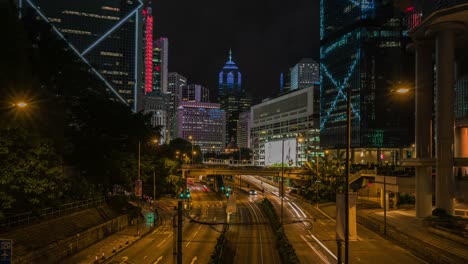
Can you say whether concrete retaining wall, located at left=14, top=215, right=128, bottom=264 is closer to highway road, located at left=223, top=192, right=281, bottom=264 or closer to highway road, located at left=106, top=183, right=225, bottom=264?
highway road, located at left=106, top=183, right=225, bottom=264

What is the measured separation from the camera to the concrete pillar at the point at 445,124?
48875 mm

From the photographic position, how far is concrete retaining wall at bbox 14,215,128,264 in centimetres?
3009

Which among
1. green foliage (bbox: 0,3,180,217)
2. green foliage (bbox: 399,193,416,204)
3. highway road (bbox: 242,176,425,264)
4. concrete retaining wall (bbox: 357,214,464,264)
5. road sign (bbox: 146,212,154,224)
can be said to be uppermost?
green foliage (bbox: 0,3,180,217)

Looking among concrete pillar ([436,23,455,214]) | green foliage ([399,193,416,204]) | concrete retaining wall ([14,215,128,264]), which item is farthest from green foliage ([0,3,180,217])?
green foliage ([399,193,416,204])

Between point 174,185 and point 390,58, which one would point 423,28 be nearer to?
point 174,185

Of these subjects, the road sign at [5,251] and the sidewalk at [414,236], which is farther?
the sidewalk at [414,236]

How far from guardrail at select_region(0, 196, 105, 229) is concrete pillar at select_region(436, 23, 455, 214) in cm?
3880

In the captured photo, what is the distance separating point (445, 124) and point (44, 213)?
42142mm

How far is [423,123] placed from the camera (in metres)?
55.7

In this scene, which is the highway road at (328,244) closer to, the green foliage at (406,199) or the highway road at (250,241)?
the highway road at (250,241)

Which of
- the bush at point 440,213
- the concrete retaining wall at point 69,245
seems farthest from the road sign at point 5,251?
the bush at point 440,213

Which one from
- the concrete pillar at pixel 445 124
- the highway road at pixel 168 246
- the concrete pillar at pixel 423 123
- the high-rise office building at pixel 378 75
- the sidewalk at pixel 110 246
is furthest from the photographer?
the high-rise office building at pixel 378 75

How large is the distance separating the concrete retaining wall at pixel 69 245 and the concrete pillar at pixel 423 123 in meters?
36.8

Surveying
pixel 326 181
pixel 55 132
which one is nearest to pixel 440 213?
pixel 326 181
